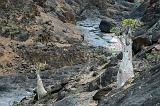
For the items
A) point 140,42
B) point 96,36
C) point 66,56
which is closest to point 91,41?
point 96,36

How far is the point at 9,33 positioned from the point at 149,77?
1905 inches

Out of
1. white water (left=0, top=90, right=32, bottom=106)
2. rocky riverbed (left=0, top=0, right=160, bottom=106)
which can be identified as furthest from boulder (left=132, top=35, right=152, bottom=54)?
Result: white water (left=0, top=90, right=32, bottom=106)

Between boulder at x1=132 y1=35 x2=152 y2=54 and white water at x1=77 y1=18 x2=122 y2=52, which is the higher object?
boulder at x1=132 y1=35 x2=152 y2=54

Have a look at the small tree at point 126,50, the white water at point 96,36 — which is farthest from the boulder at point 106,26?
the small tree at point 126,50

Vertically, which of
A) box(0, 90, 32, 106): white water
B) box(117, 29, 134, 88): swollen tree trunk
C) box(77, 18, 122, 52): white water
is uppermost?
box(117, 29, 134, 88): swollen tree trunk

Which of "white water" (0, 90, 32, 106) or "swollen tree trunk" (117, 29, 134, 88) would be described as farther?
"white water" (0, 90, 32, 106)

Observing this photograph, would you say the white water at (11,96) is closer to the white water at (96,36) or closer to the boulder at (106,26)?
the white water at (96,36)

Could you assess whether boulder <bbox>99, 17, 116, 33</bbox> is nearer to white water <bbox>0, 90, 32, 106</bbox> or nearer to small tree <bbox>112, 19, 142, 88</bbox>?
white water <bbox>0, 90, 32, 106</bbox>

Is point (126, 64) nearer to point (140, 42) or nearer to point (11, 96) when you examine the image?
point (140, 42)

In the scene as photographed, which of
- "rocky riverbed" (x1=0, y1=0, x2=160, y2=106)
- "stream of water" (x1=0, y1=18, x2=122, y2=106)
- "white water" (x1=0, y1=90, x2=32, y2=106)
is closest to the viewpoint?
"rocky riverbed" (x1=0, y1=0, x2=160, y2=106)

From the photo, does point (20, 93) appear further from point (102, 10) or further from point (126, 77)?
point (102, 10)

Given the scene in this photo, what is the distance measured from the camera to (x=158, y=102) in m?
10.9

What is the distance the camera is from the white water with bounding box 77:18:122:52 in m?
66.7

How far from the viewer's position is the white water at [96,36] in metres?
66.7
